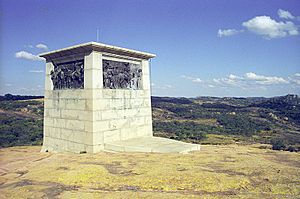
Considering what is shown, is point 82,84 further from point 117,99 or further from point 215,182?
point 215,182

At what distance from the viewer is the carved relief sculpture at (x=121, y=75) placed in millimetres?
10488

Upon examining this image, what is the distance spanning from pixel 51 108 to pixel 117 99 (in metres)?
3.28

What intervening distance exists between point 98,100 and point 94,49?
1980 mm

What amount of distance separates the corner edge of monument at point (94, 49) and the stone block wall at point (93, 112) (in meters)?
0.21

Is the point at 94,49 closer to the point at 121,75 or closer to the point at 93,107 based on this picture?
the point at 121,75

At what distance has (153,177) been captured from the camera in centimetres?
564

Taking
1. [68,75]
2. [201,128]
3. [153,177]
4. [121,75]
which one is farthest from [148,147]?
[201,128]

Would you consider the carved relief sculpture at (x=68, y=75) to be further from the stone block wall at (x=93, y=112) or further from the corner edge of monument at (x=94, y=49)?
the corner edge of monument at (x=94, y=49)

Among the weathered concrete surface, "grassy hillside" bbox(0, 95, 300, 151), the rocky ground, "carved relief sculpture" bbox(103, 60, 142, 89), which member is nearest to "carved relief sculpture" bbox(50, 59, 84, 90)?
the weathered concrete surface

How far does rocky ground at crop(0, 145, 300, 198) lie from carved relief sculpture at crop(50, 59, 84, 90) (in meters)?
3.76

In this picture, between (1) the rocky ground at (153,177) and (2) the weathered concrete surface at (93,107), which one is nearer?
(1) the rocky ground at (153,177)

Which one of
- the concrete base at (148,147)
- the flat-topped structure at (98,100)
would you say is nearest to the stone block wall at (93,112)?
the flat-topped structure at (98,100)

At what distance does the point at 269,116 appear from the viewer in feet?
185

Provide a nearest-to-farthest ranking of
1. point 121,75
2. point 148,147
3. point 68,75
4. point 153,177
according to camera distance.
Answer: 1. point 153,177
2. point 148,147
3. point 68,75
4. point 121,75
